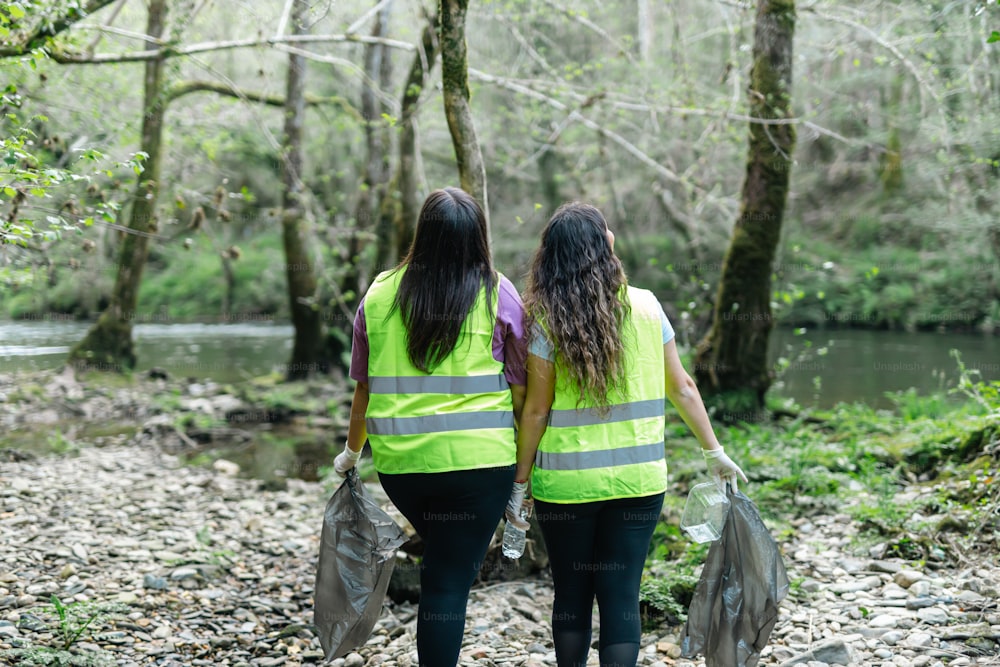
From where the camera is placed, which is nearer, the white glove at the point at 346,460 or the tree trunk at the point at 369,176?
A: the white glove at the point at 346,460

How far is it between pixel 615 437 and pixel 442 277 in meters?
0.80

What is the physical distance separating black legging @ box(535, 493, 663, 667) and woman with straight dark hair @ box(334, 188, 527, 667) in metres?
0.25

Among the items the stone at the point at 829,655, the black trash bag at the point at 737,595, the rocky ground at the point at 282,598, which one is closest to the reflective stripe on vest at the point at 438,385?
the black trash bag at the point at 737,595

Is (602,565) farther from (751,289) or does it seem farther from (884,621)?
(751,289)

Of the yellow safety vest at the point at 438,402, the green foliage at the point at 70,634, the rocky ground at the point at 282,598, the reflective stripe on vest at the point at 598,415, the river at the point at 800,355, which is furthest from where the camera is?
the river at the point at 800,355

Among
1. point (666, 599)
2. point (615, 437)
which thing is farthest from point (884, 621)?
point (615, 437)

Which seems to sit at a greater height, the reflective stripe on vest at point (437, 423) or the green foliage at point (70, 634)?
the reflective stripe on vest at point (437, 423)

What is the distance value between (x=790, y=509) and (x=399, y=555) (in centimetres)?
260

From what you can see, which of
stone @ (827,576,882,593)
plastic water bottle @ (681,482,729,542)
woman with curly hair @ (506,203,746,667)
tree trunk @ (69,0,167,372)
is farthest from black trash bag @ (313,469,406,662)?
tree trunk @ (69,0,167,372)

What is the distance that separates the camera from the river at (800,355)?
36.2ft

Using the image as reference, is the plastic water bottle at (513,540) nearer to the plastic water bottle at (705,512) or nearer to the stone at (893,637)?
the plastic water bottle at (705,512)

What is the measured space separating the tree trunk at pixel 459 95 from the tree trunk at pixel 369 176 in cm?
597

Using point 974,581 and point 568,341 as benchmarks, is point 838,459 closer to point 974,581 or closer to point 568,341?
point 974,581

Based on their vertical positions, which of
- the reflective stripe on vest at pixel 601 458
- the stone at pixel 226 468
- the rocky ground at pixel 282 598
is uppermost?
the reflective stripe on vest at pixel 601 458
